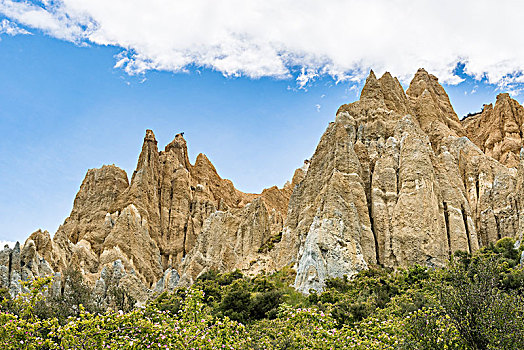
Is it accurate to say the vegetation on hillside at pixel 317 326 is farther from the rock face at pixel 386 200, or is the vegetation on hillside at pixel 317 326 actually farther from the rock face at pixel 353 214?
the rock face at pixel 353 214

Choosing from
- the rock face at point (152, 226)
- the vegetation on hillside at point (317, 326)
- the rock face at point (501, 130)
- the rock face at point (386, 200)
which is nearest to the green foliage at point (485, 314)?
the vegetation on hillside at point (317, 326)

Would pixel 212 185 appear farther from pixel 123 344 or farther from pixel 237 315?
pixel 123 344

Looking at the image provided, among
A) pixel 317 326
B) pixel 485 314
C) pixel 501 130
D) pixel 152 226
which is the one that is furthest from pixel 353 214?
pixel 152 226

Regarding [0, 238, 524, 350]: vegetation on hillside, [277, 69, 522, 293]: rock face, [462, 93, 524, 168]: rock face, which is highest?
[462, 93, 524, 168]: rock face

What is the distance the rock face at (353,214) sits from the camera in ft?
116

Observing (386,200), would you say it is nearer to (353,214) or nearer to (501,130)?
(353,214)

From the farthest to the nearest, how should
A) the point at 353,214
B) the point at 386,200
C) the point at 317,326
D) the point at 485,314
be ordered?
the point at 386,200
the point at 353,214
the point at 317,326
the point at 485,314

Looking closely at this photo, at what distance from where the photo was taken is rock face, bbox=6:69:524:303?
35.4 metres

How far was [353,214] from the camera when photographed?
3622 cm

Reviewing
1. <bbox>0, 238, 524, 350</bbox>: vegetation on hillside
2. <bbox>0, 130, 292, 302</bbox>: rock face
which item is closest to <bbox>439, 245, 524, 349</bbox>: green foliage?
<bbox>0, 238, 524, 350</bbox>: vegetation on hillside

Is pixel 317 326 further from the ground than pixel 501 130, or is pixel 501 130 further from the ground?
pixel 501 130

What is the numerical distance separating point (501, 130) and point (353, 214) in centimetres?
3848

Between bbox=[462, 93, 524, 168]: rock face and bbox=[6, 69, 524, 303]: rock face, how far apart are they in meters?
0.19

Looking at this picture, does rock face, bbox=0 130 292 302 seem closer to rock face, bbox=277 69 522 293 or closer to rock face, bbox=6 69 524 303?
rock face, bbox=6 69 524 303
